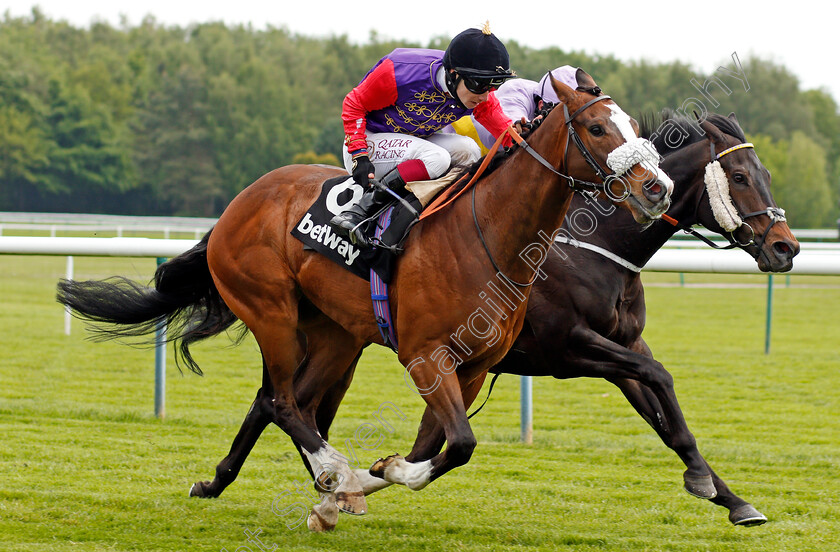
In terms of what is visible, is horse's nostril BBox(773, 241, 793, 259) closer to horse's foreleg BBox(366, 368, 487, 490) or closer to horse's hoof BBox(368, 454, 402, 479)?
horse's foreleg BBox(366, 368, 487, 490)

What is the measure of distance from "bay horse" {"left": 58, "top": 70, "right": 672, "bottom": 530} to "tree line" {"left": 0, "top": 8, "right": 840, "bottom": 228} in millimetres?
34890

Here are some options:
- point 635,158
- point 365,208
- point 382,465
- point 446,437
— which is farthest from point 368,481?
point 635,158

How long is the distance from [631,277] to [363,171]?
4.20ft

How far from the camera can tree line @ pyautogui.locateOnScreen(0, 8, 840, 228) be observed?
4588 cm

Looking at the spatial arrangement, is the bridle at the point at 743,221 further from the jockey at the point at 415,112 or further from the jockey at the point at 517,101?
the jockey at the point at 415,112

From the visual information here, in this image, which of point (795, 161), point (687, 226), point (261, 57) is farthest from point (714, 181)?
point (261, 57)

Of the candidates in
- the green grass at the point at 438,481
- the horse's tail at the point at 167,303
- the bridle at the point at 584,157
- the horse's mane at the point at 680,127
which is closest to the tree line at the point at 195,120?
the green grass at the point at 438,481

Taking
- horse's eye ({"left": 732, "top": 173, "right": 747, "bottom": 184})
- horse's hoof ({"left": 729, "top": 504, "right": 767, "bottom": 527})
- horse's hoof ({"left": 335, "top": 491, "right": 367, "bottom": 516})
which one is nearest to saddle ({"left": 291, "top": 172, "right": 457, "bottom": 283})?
horse's hoof ({"left": 335, "top": 491, "right": 367, "bottom": 516})

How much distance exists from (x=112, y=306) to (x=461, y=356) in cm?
220

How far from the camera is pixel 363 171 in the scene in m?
3.57

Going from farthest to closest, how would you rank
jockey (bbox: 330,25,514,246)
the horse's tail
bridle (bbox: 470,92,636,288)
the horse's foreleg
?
the horse's tail < jockey (bbox: 330,25,514,246) < the horse's foreleg < bridle (bbox: 470,92,636,288)

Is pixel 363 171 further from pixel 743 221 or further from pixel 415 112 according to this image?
pixel 743 221

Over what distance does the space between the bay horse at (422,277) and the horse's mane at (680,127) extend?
111 cm

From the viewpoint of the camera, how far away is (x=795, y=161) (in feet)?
135
